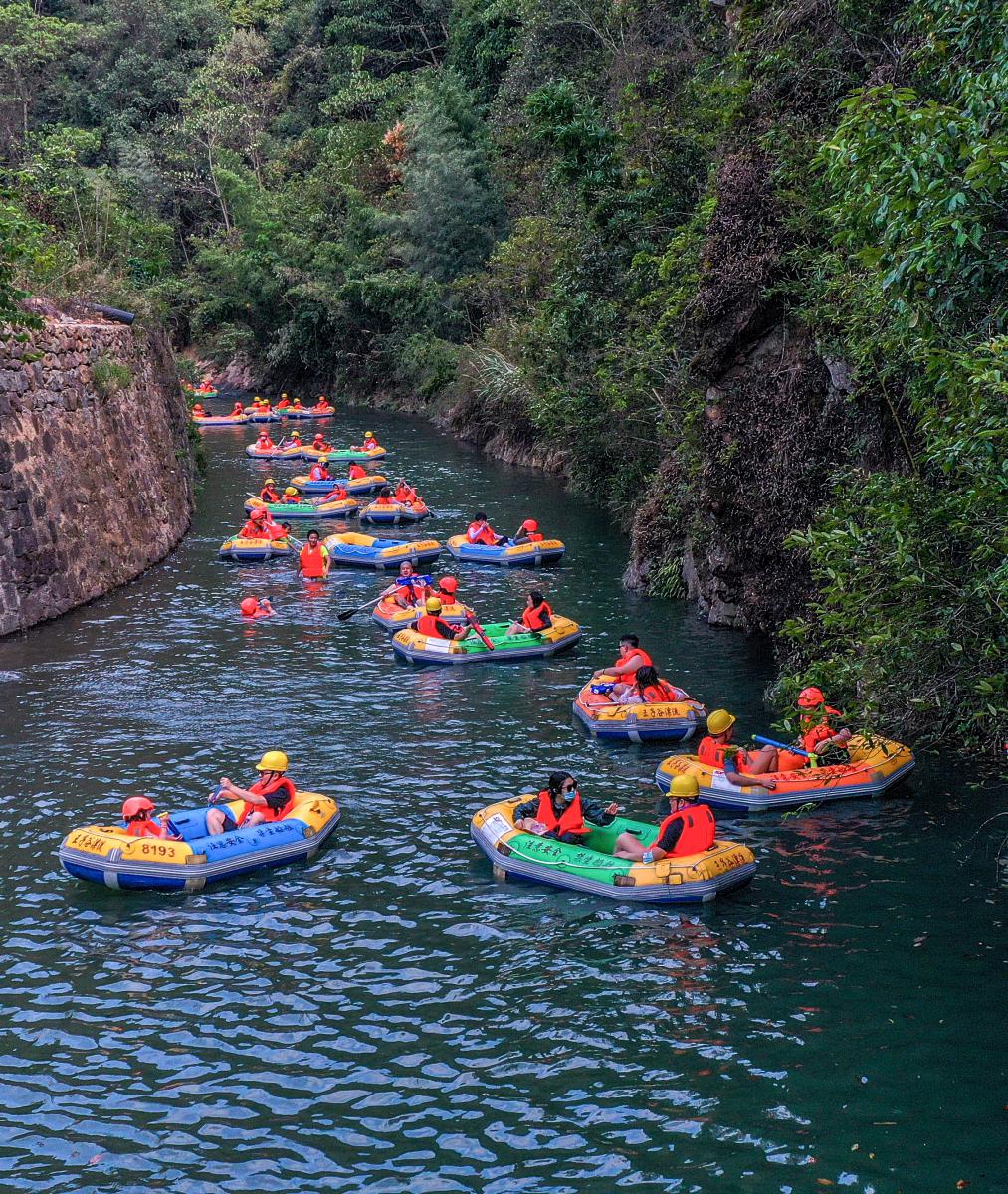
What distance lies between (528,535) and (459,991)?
57.6 ft

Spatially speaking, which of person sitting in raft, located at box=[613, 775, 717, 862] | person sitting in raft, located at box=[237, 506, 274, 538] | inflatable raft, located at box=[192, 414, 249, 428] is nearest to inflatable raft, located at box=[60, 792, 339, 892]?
person sitting in raft, located at box=[613, 775, 717, 862]

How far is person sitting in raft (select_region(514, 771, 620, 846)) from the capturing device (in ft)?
41.8

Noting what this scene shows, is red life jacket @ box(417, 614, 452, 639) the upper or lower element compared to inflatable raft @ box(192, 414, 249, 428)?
lower

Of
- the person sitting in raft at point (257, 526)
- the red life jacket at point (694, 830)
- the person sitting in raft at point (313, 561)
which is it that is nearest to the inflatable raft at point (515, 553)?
the person sitting in raft at point (313, 561)

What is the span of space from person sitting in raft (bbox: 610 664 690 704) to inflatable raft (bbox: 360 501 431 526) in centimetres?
1481

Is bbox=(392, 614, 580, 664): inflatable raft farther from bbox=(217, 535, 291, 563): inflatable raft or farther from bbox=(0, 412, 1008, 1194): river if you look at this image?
bbox=(217, 535, 291, 563): inflatable raft

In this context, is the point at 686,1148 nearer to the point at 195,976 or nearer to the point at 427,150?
the point at 195,976

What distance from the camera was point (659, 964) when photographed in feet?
34.7

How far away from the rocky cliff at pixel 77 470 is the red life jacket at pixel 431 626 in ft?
20.4

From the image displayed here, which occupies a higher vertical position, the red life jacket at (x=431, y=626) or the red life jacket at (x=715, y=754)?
the red life jacket at (x=431, y=626)

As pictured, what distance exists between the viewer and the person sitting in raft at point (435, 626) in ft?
64.6

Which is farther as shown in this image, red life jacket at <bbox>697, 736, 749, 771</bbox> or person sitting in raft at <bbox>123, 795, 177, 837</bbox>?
red life jacket at <bbox>697, 736, 749, 771</bbox>

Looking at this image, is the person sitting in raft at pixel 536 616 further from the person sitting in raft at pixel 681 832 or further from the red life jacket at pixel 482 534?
the person sitting in raft at pixel 681 832

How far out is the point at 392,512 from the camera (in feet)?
100
